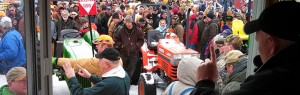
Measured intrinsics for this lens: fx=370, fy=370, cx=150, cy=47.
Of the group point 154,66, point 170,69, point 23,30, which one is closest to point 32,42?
point 23,30

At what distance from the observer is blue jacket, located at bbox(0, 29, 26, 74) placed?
1706 mm

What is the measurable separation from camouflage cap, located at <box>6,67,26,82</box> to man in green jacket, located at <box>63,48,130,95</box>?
115cm

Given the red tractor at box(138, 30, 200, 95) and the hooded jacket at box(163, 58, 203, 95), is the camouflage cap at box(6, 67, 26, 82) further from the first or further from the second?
the red tractor at box(138, 30, 200, 95)

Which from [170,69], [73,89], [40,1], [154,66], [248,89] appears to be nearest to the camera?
[248,89]

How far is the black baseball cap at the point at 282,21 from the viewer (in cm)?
124

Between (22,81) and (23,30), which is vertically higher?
(23,30)

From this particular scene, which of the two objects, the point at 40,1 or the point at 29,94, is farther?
the point at 29,94

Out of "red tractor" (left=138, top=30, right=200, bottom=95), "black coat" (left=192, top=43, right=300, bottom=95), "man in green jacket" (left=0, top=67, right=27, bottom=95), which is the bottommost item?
"red tractor" (left=138, top=30, right=200, bottom=95)

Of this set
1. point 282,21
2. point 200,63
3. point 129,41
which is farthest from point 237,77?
point 129,41

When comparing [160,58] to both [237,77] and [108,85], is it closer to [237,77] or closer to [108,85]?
[108,85]

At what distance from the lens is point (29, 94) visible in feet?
5.72

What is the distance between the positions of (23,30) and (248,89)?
Answer: 1007mm

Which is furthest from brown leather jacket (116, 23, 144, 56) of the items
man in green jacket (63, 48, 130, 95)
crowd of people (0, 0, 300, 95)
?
man in green jacket (63, 48, 130, 95)

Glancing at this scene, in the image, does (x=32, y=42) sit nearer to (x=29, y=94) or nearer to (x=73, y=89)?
(x=29, y=94)
